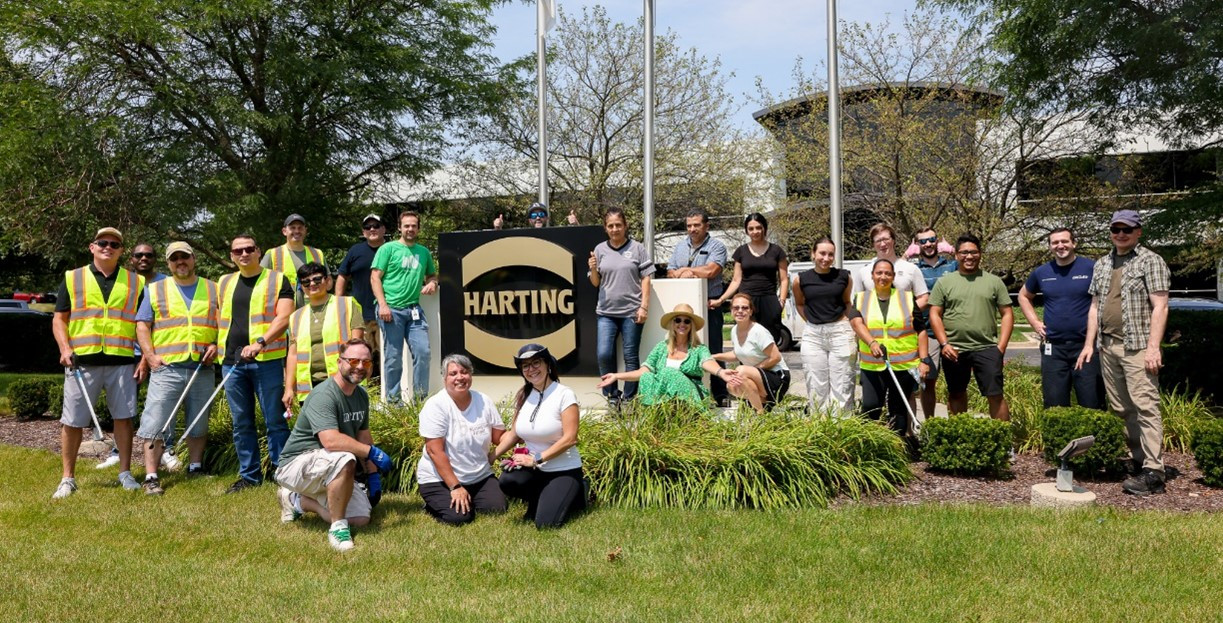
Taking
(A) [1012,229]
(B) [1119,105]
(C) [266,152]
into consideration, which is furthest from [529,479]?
(A) [1012,229]

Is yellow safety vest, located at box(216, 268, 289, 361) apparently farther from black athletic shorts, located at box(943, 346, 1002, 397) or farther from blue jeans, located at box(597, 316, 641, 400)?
black athletic shorts, located at box(943, 346, 1002, 397)

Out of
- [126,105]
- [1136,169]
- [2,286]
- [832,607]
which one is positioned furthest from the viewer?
[2,286]

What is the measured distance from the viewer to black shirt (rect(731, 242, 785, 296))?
7840 mm

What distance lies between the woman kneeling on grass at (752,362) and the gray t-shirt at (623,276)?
907 mm

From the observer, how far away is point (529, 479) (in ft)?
18.6

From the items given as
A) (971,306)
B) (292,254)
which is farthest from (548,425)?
(971,306)

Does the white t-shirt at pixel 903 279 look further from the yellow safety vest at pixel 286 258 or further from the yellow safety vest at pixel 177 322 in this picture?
the yellow safety vest at pixel 177 322

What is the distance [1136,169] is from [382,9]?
43.5 ft

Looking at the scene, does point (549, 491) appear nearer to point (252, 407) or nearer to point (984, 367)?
point (252, 407)

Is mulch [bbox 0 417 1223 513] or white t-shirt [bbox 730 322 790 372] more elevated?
white t-shirt [bbox 730 322 790 372]

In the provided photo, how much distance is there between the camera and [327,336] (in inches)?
258

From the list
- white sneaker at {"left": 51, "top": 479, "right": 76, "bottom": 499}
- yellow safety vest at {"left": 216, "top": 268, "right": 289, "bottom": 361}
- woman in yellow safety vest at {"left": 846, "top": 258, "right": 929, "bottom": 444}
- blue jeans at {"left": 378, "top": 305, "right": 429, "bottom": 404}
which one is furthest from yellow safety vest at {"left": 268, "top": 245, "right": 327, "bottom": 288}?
woman in yellow safety vest at {"left": 846, "top": 258, "right": 929, "bottom": 444}

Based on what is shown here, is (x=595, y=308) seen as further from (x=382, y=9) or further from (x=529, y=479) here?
(x=382, y=9)

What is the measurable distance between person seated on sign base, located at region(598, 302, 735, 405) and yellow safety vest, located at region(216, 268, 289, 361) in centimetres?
244
